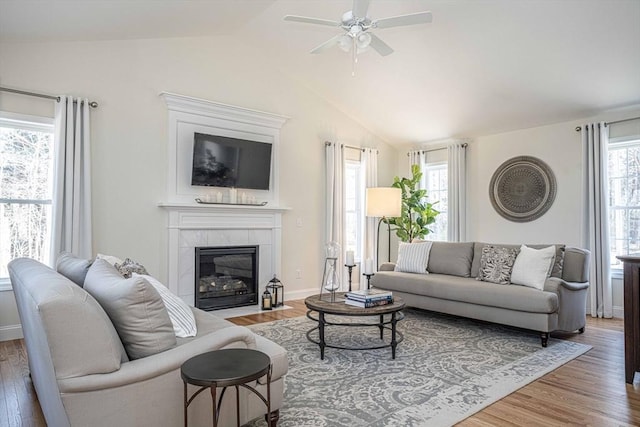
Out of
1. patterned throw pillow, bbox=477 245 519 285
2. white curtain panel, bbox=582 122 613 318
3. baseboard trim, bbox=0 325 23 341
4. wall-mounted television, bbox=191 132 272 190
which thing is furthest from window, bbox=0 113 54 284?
white curtain panel, bbox=582 122 613 318

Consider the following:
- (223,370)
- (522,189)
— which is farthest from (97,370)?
(522,189)

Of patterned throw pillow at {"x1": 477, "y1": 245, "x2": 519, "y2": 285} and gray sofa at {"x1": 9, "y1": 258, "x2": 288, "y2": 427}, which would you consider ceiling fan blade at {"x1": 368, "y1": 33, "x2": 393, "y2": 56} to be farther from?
gray sofa at {"x1": 9, "y1": 258, "x2": 288, "y2": 427}

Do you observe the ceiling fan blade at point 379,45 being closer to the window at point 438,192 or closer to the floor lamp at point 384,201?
the floor lamp at point 384,201

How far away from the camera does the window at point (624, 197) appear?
5.02m

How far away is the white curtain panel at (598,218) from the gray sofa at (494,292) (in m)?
0.92

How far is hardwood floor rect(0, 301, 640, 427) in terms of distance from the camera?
241 cm

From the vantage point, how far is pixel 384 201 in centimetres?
566

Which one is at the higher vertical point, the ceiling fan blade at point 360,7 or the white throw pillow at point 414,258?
the ceiling fan blade at point 360,7

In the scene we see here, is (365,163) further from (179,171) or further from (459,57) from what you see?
(179,171)

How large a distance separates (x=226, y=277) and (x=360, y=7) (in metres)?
3.62

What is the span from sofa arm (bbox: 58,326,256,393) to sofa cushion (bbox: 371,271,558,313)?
114 inches

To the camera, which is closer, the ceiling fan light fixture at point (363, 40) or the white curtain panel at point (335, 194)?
the ceiling fan light fixture at point (363, 40)

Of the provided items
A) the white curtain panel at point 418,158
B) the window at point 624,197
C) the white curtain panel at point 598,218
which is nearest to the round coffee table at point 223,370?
the white curtain panel at point 598,218

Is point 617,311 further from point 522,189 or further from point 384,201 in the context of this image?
point 384,201
